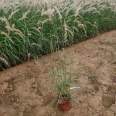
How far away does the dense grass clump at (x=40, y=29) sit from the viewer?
163 inches

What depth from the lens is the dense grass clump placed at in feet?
13.6

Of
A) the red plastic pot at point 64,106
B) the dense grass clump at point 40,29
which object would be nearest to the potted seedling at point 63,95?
the red plastic pot at point 64,106

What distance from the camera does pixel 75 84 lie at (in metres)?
3.65

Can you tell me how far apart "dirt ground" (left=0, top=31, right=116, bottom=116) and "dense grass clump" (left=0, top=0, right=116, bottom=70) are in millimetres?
184

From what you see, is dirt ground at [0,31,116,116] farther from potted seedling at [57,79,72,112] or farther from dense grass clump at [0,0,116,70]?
dense grass clump at [0,0,116,70]

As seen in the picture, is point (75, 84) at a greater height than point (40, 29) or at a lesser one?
lesser

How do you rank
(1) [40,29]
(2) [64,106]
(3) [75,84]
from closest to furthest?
(2) [64,106]
(3) [75,84]
(1) [40,29]

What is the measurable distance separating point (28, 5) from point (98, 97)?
7.43 feet

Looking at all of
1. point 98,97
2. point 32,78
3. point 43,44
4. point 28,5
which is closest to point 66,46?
point 43,44

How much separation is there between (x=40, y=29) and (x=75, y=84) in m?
1.26

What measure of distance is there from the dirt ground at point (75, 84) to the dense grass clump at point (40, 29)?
18cm

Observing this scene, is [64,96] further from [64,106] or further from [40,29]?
[40,29]

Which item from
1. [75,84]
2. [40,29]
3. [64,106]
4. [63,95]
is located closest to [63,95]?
[63,95]

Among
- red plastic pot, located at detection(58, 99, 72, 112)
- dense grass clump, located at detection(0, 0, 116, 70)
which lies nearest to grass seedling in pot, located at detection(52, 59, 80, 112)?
red plastic pot, located at detection(58, 99, 72, 112)
